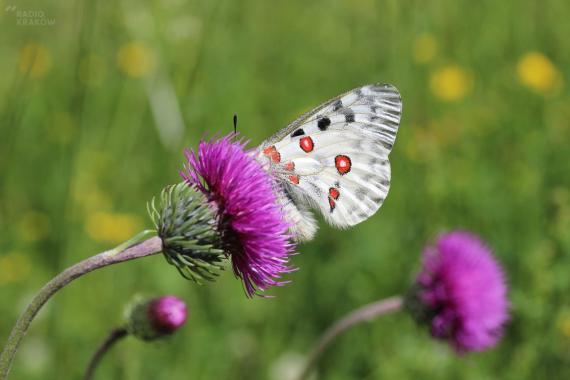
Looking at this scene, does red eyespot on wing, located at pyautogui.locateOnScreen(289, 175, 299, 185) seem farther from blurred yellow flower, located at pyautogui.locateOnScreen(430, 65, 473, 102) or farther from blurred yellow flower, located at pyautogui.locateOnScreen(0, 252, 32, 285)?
blurred yellow flower, located at pyautogui.locateOnScreen(430, 65, 473, 102)

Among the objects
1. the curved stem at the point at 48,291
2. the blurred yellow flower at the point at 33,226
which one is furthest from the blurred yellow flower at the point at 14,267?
the curved stem at the point at 48,291

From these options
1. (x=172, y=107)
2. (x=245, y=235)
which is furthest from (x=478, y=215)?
(x=245, y=235)

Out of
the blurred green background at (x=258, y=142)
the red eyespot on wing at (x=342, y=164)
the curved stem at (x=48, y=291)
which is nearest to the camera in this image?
the curved stem at (x=48, y=291)

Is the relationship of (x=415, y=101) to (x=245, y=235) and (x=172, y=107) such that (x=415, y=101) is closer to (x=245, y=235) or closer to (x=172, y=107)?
(x=172, y=107)

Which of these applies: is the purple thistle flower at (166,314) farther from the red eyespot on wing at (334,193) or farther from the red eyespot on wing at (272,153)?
the red eyespot on wing at (334,193)

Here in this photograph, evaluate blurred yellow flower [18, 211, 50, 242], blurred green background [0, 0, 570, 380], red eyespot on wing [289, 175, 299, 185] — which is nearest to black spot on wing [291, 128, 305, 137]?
red eyespot on wing [289, 175, 299, 185]

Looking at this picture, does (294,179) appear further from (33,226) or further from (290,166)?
(33,226)
